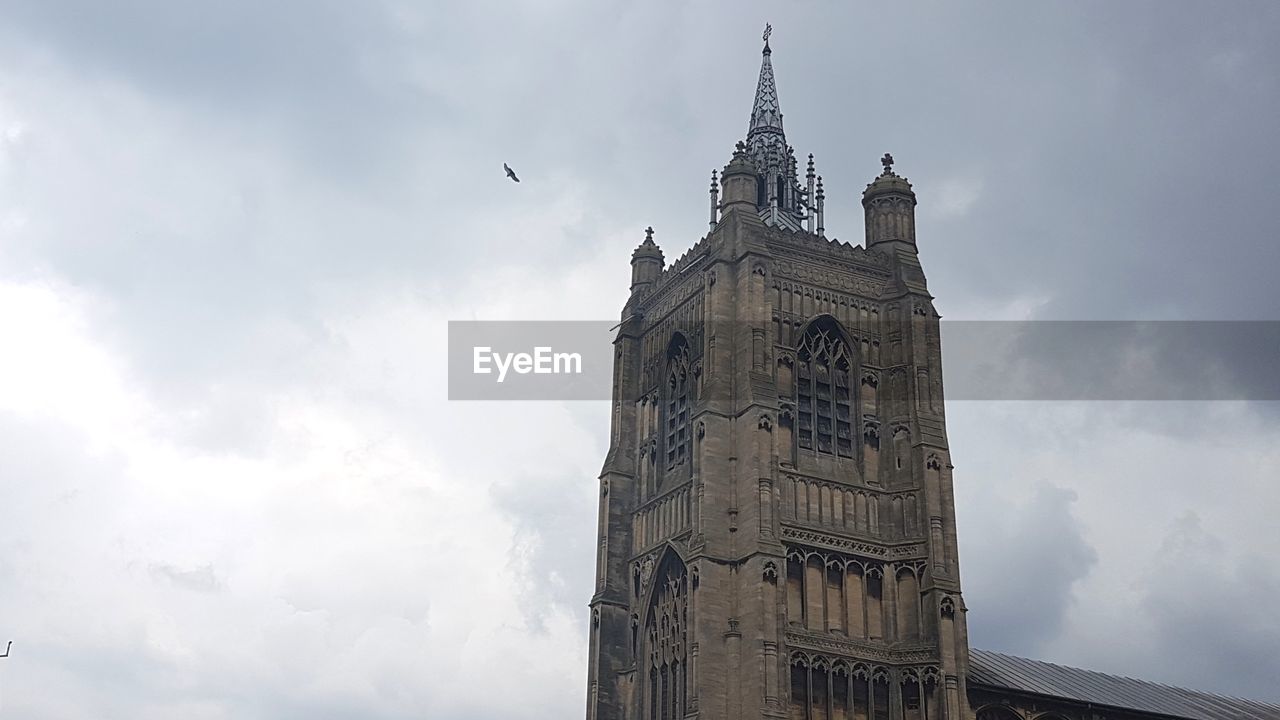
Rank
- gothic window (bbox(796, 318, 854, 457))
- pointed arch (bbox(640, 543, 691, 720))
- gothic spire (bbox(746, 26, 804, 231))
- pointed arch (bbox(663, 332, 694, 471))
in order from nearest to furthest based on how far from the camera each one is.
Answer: pointed arch (bbox(640, 543, 691, 720)) < gothic window (bbox(796, 318, 854, 457)) < pointed arch (bbox(663, 332, 694, 471)) < gothic spire (bbox(746, 26, 804, 231))

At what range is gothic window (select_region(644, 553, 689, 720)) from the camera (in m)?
63.7

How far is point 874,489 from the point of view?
66.7m

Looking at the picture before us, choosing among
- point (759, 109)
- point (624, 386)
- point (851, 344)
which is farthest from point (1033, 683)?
point (759, 109)

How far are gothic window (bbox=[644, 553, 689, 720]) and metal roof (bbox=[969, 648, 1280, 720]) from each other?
12278 mm

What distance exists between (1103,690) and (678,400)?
88.3 ft

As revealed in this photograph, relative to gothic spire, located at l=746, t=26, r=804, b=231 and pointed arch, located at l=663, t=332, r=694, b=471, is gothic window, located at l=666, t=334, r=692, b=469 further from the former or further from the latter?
gothic spire, located at l=746, t=26, r=804, b=231

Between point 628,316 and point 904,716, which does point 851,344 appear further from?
point 904,716

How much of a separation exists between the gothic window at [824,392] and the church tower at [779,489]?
9 centimetres

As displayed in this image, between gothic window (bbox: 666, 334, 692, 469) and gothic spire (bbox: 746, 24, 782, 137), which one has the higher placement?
gothic spire (bbox: 746, 24, 782, 137)

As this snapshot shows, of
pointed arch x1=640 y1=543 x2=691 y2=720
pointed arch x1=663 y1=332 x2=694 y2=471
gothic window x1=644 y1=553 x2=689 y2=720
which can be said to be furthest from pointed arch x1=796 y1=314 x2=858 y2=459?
gothic window x1=644 y1=553 x2=689 y2=720

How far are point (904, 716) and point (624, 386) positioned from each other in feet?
69.1

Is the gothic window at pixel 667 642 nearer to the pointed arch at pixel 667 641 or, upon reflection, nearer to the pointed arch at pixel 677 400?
the pointed arch at pixel 667 641

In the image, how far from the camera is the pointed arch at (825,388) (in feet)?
220

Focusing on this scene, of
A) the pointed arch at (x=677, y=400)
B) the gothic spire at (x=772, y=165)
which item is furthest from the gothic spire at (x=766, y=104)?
the pointed arch at (x=677, y=400)
